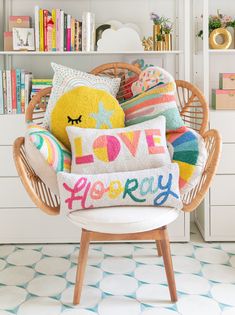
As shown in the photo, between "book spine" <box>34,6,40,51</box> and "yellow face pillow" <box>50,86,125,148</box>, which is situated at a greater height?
"book spine" <box>34,6,40,51</box>

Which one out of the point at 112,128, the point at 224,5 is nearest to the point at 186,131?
the point at 112,128

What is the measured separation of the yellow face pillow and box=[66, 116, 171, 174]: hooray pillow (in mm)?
110

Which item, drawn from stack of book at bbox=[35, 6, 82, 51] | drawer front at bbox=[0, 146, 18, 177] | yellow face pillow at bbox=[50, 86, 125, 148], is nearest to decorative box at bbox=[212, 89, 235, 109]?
yellow face pillow at bbox=[50, 86, 125, 148]

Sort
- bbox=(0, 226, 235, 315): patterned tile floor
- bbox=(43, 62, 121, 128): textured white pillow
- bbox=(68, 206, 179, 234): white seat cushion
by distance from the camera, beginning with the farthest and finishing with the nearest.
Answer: bbox=(43, 62, 121, 128): textured white pillow, bbox=(0, 226, 235, 315): patterned tile floor, bbox=(68, 206, 179, 234): white seat cushion

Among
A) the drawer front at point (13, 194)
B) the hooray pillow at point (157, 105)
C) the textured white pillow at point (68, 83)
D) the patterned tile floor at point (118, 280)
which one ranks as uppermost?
the textured white pillow at point (68, 83)

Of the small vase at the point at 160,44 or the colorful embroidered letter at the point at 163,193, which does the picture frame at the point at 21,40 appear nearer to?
the small vase at the point at 160,44

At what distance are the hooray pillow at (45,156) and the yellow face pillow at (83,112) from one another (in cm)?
13

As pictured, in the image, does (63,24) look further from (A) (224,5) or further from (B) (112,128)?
(A) (224,5)

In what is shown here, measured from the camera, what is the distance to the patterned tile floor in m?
2.18

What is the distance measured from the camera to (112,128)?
244cm

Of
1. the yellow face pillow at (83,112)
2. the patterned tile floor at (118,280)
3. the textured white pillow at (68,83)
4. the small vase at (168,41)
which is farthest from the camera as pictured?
the small vase at (168,41)

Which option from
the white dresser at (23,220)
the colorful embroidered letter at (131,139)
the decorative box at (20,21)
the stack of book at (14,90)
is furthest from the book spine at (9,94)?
the colorful embroidered letter at (131,139)

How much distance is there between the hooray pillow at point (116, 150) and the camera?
225cm

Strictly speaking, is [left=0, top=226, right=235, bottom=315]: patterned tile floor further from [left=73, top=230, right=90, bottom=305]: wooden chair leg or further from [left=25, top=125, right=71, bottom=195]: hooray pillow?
[left=25, top=125, right=71, bottom=195]: hooray pillow
